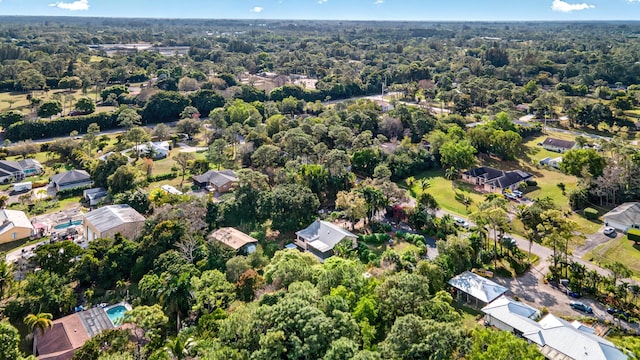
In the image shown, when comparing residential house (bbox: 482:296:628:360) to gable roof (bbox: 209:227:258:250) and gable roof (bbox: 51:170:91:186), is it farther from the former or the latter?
gable roof (bbox: 51:170:91:186)

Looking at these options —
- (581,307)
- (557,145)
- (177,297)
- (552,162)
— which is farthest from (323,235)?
(557,145)

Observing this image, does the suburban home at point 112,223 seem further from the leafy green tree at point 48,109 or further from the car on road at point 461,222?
the leafy green tree at point 48,109

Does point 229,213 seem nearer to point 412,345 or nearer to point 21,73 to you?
point 412,345

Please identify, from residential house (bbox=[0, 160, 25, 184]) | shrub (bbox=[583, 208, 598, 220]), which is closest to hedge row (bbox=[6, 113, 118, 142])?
residential house (bbox=[0, 160, 25, 184])

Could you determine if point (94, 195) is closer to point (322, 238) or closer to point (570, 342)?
point (322, 238)

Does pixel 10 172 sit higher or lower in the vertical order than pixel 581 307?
higher

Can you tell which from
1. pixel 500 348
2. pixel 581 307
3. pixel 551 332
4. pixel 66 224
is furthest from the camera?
pixel 66 224

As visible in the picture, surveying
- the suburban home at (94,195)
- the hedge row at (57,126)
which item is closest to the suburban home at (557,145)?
the suburban home at (94,195)
